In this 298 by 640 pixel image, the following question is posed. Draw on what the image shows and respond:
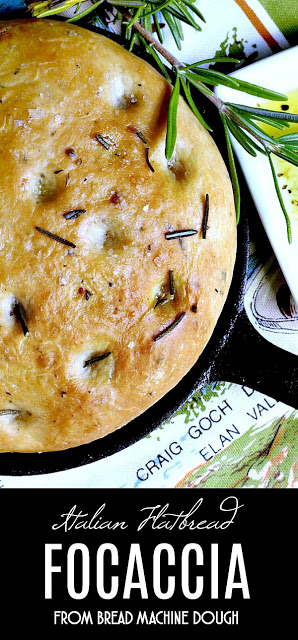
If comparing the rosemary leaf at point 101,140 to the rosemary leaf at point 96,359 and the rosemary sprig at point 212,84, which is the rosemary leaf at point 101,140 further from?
the rosemary leaf at point 96,359

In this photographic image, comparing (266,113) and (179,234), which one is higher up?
(266,113)

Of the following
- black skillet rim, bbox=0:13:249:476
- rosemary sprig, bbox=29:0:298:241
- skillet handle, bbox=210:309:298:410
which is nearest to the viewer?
rosemary sprig, bbox=29:0:298:241

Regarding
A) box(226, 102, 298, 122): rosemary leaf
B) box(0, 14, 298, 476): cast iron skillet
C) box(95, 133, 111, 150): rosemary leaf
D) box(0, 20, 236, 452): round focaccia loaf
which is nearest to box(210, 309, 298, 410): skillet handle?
box(0, 14, 298, 476): cast iron skillet

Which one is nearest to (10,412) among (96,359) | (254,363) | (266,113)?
(96,359)

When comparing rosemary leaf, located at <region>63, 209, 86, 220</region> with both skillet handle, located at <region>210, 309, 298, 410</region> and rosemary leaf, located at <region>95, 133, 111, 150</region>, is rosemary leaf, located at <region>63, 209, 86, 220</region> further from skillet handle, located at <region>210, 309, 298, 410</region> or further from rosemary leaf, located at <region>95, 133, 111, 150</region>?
skillet handle, located at <region>210, 309, 298, 410</region>

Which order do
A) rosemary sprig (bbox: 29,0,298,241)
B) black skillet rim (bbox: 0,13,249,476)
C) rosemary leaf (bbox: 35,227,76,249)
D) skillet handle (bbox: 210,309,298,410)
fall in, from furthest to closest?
skillet handle (bbox: 210,309,298,410)
black skillet rim (bbox: 0,13,249,476)
rosemary sprig (bbox: 29,0,298,241)
rosemary leaf (bbox: 35,227,76,249)

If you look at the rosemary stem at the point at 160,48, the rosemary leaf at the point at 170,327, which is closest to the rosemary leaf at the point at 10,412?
the rosemary leaf at the point at 170,327

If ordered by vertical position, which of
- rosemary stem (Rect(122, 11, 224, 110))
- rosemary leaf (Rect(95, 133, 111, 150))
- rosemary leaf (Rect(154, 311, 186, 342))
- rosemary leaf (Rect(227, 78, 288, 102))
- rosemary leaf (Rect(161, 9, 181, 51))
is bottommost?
rosemary leaf (Rect(154, 311, 186, 342))

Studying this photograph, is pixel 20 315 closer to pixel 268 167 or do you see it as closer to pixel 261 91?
pixel 261 91
